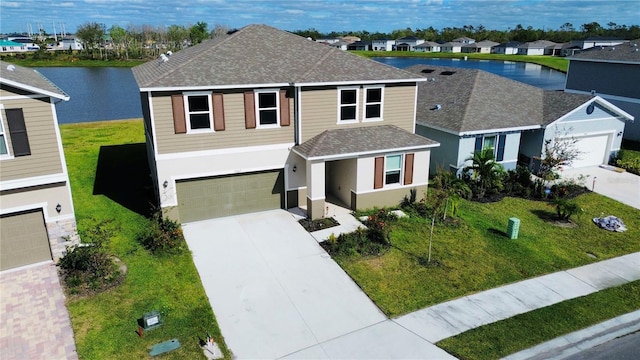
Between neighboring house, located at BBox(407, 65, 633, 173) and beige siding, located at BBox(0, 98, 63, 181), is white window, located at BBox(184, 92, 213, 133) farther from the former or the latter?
neighboring house, located at BBox(407, 65, 633, 173)

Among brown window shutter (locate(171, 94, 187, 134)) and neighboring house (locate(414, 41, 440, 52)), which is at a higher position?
brown window shutter (locate(171, 94, 187, 134))

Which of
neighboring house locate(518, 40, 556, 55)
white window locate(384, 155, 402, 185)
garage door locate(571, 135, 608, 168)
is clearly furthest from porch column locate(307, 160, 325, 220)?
neighboring house locate(518, 40, 556, 55)

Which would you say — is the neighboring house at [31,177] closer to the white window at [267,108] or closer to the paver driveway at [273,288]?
the paver driveway at [273,288]

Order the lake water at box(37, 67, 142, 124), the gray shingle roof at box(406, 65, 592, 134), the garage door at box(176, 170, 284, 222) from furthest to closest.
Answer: the lake water at box(37, 67, 142, 124) < the gray shingle roof at box(406, 65, 592, 134) < the garage door at box(176, 170, 284, 222)

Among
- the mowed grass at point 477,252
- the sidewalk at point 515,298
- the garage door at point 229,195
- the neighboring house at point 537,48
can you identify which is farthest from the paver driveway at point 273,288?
the neighboring house at point 537,48

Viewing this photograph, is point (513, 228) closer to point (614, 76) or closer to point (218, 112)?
point (218, 112)

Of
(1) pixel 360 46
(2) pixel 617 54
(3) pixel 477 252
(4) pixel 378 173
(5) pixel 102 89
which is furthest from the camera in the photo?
(1) pixel 360 46

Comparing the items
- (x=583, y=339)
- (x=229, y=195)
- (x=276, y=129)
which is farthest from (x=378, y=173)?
(x=583, y=339)
